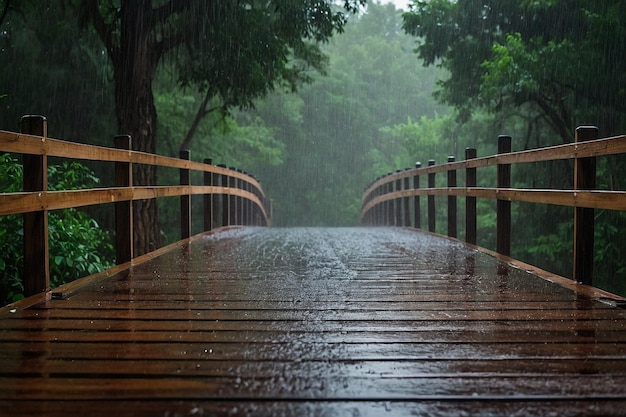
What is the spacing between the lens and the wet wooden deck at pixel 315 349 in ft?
7.23

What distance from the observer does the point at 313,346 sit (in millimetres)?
2881

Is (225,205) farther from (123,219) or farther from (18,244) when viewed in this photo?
(123,219)

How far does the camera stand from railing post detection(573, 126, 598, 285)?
450cm

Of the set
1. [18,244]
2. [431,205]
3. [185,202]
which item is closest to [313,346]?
[18,244]

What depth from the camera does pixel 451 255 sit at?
6523 millimetres

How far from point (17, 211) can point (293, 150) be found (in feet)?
154

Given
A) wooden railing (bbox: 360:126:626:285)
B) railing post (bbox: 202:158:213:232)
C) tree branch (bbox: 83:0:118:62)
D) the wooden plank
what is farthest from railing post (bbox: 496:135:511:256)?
tree branch (bbox: 83:0:118:62)

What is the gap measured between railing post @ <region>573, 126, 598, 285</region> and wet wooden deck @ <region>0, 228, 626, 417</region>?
10.0 inches

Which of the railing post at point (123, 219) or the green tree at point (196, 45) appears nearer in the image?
the railing post at point (123, 219)

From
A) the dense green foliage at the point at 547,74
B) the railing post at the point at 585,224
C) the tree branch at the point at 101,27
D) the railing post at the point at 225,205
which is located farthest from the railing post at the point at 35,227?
the dense green foliage at the point at 547,74

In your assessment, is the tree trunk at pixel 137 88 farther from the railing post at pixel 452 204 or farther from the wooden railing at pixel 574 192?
the wooden railing at pixel 574 192

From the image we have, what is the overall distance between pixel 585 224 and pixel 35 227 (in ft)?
11.1

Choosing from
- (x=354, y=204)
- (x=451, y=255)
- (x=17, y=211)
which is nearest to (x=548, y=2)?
(x=451, y=255)

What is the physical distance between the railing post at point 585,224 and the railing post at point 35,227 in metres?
3.30
